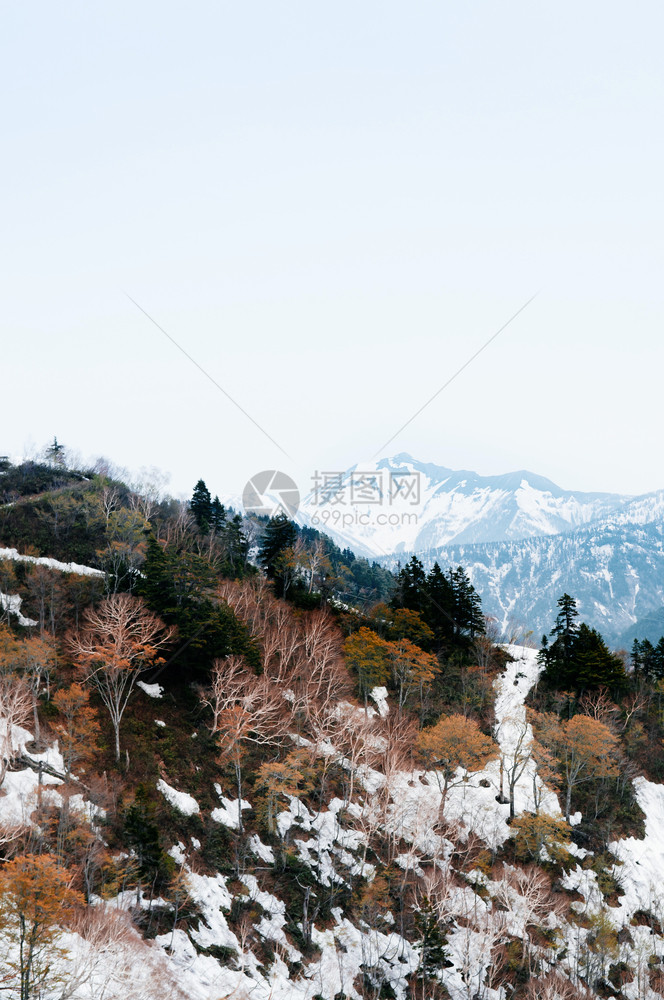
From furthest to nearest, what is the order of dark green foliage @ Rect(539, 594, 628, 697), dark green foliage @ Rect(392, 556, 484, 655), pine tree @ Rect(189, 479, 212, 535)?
pine tree @ Rect(189, 479, 212, 535) < dark green foliage @ Rect(392, 556, 484, 655) < dark green foliage @ Rect(539, 594, 628, 697)

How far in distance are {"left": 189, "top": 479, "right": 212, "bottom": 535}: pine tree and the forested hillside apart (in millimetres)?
17646

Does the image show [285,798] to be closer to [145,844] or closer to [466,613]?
[145,844]

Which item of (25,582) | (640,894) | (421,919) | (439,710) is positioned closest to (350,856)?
(421,919)

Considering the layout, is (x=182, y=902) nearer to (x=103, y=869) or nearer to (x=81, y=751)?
(x=103, y=869)

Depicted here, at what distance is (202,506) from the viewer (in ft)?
300

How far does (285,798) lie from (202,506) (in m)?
56.2

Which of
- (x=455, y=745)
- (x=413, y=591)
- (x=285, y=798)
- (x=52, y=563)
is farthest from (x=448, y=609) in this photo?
(x=52, y=563)

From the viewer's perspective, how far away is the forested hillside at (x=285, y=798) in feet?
98.3

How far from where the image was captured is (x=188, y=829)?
1451 inches

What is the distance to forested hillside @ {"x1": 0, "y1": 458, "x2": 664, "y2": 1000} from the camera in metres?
30.0

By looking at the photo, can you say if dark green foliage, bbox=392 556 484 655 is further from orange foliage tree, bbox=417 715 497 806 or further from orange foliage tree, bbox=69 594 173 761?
orange foliage tree, bbox=69 594 173 761

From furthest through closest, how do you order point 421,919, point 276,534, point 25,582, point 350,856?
point 276,534 → point 25,582 → point 350,856 → point 421,919

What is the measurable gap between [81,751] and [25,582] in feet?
81.2

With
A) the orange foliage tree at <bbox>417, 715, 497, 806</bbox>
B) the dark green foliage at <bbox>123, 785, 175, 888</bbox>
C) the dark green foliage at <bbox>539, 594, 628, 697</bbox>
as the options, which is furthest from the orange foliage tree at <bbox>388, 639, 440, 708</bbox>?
the dark green foliage at <bbox>123, 785, 175, 888</bbox>
